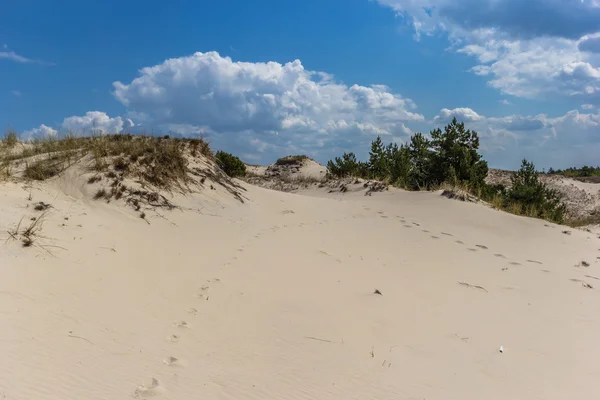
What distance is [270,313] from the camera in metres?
4.44

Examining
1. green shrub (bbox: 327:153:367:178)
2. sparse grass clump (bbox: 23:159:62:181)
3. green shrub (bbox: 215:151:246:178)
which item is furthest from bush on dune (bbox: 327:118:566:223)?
sparse grass clump (bbox: 23:159:62:181)

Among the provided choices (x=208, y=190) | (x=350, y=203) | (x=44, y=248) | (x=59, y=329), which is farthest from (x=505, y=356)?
(x=350, y=203)

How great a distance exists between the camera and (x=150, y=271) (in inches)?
206

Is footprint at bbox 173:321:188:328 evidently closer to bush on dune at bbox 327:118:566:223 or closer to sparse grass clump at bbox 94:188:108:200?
sparse grass clump at bbox 94:188:108:200

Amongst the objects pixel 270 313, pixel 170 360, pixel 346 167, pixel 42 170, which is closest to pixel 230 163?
pixel 346 167

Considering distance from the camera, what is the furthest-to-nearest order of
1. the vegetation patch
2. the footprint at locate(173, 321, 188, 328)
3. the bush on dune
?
1. the vegetation patch
2. the bush on dune
3. the footprint at locate(173, 321, 188, 328)

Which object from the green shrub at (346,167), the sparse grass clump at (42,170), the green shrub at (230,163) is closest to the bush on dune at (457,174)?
the green shrub at (346,167)

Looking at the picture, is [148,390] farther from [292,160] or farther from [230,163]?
[292,160]

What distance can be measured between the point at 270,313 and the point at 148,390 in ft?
6.05

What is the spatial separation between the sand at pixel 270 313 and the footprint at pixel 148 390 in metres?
0.01

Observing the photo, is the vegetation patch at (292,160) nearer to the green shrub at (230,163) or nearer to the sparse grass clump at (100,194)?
the green shrub at (230,163)

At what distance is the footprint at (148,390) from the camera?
2.69m

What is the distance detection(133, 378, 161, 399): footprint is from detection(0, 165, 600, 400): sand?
0.05 ft

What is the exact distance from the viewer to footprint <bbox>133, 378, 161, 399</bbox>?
2686 mm
